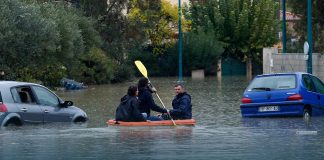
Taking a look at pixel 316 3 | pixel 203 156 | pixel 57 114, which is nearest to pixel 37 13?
pixel 316 3

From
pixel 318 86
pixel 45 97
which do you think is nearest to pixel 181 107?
pixel 45 97

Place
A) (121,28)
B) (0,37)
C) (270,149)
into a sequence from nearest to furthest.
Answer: (270,149) < (0,37) < (121,28)

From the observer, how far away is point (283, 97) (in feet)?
80.7

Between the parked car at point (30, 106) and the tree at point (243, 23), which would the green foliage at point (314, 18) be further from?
the tree at point (243, 23)

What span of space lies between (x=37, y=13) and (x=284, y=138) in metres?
22.1

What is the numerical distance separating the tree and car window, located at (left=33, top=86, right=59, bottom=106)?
51.5 metres

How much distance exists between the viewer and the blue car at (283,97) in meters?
24.6

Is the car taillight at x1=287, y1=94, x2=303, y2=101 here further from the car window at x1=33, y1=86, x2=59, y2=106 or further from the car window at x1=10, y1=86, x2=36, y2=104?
the car window at x1=10, y1=86, x2=36, y2=104

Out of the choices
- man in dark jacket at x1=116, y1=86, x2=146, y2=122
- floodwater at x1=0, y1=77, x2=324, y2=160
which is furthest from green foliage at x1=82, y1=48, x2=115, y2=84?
man in dark jacket at x1=116, y1=86, x2=146, y2=122

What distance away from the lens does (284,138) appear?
18.5m

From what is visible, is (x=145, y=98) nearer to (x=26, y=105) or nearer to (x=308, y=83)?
(x=26, y=105)

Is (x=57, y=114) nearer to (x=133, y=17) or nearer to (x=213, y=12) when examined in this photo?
(x=133, y=17)

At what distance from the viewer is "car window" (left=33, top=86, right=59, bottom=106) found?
22.2 meters

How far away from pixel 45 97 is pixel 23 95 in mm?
777
